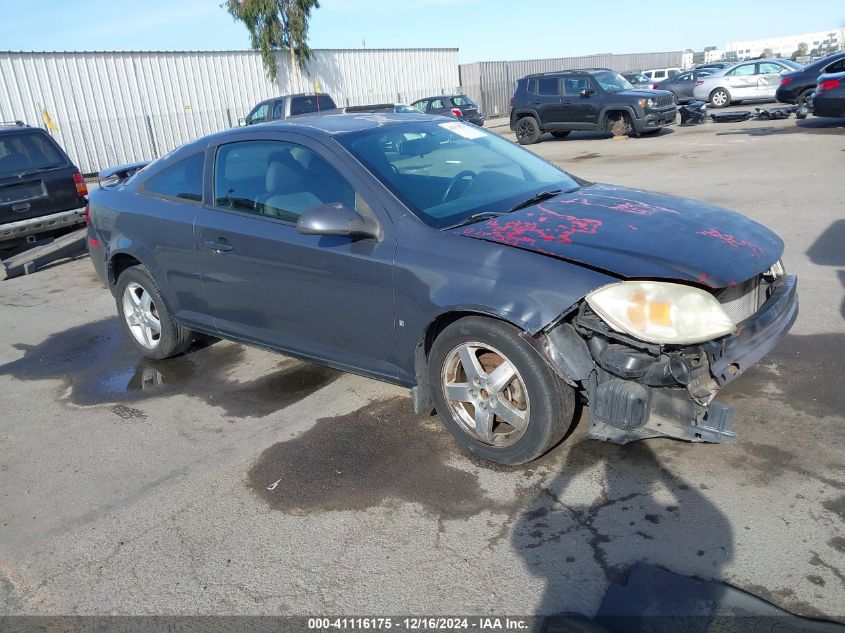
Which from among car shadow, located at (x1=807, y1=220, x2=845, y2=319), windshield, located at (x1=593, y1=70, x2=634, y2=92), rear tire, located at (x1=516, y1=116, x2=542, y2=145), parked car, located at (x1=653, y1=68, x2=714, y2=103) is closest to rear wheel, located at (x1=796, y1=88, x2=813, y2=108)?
windshield, located at (x1=593, y1=70, x2=634, y2=92)

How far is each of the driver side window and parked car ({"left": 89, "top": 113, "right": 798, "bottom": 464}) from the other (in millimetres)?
13

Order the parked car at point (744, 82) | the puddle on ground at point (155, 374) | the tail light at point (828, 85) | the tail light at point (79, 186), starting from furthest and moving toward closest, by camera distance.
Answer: the parked car at point (744, 82)
the tail light at point (828, 85)
the tail light at point (79, 186)
the puddle on ground at point (155, 374)

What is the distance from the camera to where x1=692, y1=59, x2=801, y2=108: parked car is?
2417 centimetres

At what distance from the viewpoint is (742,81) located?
2469 centimetres

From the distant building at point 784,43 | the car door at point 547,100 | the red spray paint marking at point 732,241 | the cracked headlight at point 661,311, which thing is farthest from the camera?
the distant building at point 784,43

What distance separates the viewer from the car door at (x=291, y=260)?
402cm

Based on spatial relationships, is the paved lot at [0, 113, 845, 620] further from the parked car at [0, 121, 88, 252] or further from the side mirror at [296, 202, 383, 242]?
the parked car at [0, 121, 88, 252]

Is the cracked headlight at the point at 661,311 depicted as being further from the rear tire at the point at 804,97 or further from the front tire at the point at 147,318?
the rear tire at the point at 804,97

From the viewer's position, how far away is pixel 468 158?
15.1 feet

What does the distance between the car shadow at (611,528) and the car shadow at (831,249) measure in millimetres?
3608

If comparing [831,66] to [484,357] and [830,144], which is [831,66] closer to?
[830,144]

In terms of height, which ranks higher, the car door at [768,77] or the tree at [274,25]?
the tree at [274,25]

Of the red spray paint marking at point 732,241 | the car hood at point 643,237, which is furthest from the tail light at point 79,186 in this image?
the red spray paint marking at point 732,241

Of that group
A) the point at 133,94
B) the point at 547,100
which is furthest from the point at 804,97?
the point at 133,94
